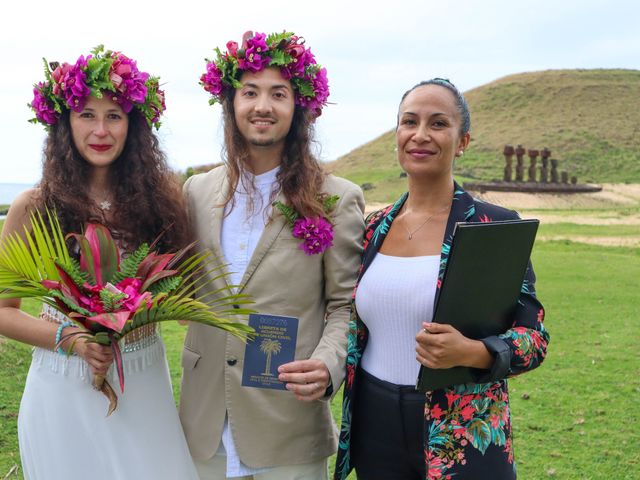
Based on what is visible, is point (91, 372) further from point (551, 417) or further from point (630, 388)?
point (630, 388)

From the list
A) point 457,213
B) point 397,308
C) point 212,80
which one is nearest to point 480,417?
point 397,308

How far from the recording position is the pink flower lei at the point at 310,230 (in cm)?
290

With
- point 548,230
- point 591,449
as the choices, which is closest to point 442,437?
point 591,449

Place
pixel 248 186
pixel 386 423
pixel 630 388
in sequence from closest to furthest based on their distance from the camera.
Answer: pixel 386 423 < pixel 248 186 < pixel 630 388

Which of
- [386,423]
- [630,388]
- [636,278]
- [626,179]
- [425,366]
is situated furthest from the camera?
[626,179]

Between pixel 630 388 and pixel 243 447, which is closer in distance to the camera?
pixel 243 447

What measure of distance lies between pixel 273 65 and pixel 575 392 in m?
4.68

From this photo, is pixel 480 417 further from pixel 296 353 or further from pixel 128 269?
pixel 128 269

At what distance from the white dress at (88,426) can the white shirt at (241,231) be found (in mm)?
258

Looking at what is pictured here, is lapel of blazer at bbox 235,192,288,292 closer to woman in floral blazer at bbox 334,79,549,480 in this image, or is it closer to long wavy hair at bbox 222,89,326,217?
long wavy hair at bbox 222,89,326,217

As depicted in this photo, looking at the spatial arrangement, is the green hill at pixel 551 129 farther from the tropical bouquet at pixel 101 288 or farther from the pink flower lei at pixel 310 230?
the tropical bouquet at pixel 101 288

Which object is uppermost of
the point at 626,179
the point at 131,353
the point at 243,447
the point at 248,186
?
the point at 248,186

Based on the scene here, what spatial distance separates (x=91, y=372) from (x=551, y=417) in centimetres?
430

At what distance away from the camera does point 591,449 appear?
16.9 feet
